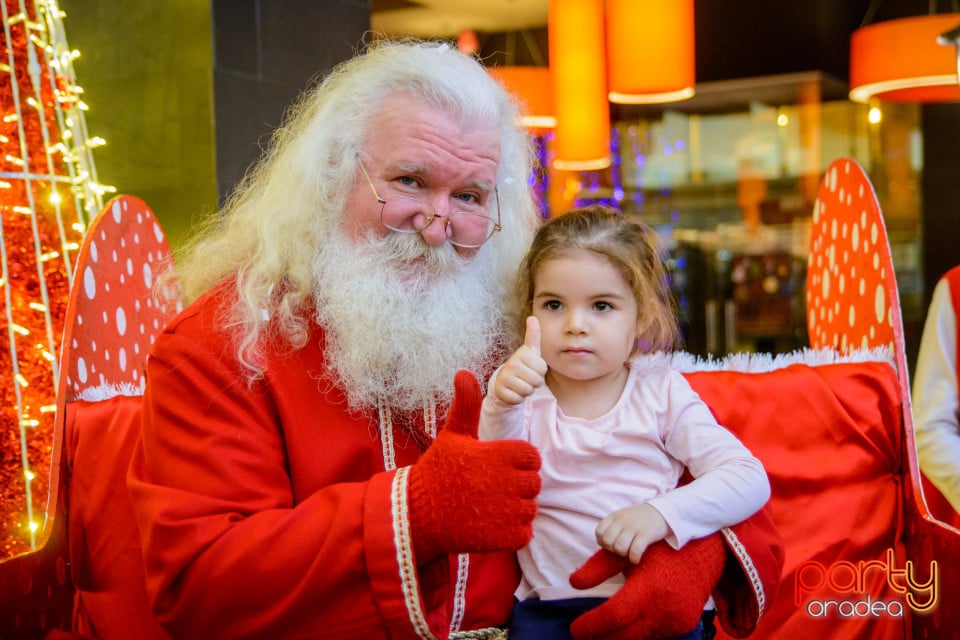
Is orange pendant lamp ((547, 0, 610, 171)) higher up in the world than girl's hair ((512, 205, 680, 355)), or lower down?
Answer: higher up

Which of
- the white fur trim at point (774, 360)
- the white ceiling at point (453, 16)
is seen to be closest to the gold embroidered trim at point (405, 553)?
the white fur trim at point (774, 360)

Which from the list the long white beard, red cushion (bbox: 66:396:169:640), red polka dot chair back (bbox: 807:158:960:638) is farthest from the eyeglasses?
red polka dot chair back (bbox: 807:158:960:638)

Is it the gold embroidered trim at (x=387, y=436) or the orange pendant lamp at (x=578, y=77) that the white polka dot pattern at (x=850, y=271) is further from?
the orange pendant lamp at (x=578, y=77)

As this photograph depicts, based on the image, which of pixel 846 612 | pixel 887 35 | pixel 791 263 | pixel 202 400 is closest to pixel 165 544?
pixel 202 400

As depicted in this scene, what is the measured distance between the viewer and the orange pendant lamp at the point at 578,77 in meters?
4.41

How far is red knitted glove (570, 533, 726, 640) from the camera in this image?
156 cm

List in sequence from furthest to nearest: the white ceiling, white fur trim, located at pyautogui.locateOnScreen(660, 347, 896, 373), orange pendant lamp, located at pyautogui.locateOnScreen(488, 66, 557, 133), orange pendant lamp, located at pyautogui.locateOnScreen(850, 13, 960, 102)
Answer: the white ceiling
orange pendant lamp, located at pyautogui.locateOnScreen(488, 66, 557, 133)
orange pendant lamp, located at pyautogui.locateOnScreen(850, 13, 960, 102)
white fur trim, located at pyautogui.locateOnScreen(660, 347, 896, 373)

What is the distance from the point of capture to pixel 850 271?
2543 mm

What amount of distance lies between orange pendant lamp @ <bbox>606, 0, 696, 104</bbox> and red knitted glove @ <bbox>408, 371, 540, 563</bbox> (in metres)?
2.69

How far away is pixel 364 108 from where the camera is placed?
1.95m

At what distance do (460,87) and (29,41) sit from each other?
1680 mm

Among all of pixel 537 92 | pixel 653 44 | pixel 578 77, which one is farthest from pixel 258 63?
pixel 653 44

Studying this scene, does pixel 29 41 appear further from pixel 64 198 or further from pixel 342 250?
pixel 342 250

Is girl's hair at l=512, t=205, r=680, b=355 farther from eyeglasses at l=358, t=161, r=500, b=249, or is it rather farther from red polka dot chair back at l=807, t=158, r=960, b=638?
red polka dot chair back at l=807, t=158, r=960, b=638
